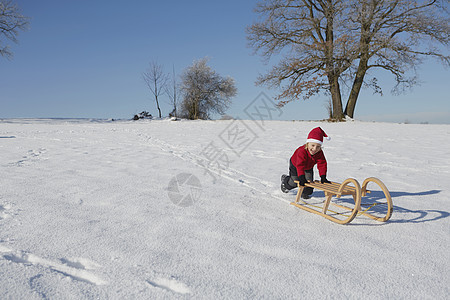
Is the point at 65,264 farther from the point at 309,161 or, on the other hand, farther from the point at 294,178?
the point at 309,161

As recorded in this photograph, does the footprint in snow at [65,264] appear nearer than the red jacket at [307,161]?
Yes

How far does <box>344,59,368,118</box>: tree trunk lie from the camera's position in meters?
18.3

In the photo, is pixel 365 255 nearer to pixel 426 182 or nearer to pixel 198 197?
pixel 198 197

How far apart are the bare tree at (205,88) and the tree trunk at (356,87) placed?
61.8 ft

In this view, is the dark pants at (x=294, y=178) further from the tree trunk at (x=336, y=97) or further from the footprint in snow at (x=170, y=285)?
the tree trunk at (x=336, y=97)

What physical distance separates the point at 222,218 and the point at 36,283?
66.5 inches

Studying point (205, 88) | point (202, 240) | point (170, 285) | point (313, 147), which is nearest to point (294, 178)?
point (313, 147)

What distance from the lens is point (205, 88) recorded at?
35.1m

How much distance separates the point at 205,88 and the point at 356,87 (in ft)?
65.9

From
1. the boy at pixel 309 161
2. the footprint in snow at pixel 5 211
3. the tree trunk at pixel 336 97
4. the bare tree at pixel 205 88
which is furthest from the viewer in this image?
the bare tree at pixel 205 88

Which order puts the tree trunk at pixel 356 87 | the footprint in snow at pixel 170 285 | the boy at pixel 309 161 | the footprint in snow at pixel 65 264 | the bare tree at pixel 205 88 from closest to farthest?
the footprint in snow at pixel 170 285 < the footprint in snow at pixel 65 264 < the boy at pixel 309 161 < the tree trunk at pixel 356 87 < the bare tree at pixel 205 88

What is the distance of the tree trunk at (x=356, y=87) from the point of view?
60.0 ft

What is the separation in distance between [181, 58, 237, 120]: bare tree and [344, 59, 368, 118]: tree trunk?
18.9 metres

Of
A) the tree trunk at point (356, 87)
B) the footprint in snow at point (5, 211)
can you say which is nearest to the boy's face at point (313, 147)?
the footprint in snow at point (5, 211)
